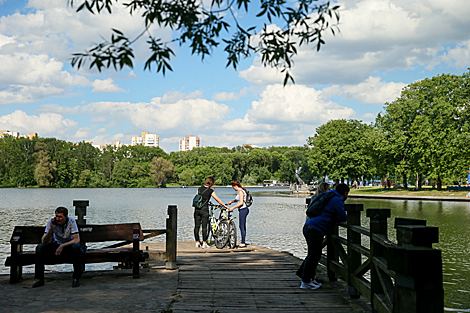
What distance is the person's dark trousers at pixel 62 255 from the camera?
6.34 metres

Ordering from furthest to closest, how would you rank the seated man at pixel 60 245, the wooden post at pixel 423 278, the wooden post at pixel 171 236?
the wooden post at pixel 171 236
the seated man at pixel 60 245
the wooden post at pixel 423 278

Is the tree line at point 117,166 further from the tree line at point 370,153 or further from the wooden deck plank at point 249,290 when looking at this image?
the wooden deck plank at point 249,290

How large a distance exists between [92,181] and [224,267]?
130 m

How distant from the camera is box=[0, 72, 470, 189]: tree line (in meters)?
48.2

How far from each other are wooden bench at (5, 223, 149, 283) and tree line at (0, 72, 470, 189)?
4622cm

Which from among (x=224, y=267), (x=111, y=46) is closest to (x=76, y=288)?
(x=224, y=267)

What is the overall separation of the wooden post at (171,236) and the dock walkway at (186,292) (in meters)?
0.21

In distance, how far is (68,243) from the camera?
6414mm

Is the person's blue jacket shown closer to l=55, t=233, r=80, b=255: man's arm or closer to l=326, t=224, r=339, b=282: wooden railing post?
l=326, t=224, r=339, b=282: wooden railing post

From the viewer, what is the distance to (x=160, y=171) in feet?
438

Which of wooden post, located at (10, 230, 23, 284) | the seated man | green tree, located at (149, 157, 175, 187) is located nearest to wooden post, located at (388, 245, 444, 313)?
the seated man

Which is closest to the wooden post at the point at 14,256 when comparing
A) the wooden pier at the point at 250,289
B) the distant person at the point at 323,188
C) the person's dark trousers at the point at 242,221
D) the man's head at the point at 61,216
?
the man's head at the point at 61,216

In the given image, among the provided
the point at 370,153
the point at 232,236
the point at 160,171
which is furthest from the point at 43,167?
the point at 232,236

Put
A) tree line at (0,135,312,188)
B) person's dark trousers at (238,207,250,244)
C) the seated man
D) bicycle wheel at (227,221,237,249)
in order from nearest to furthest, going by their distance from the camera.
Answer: the seated man, bicycle wheel at (227,221,237,249), person's dark trousers at (238,207,250,244), tree line at (0,135,312,188)
